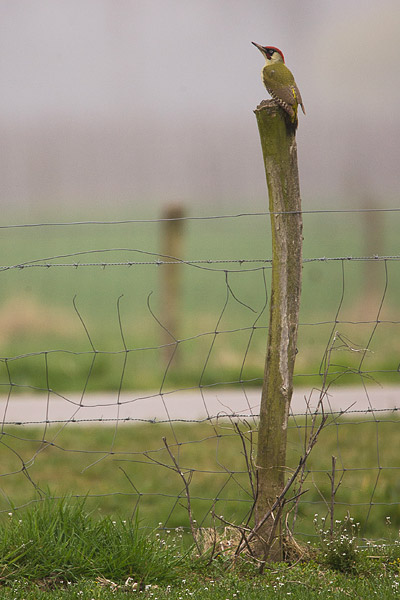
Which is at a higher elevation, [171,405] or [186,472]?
[171,405]

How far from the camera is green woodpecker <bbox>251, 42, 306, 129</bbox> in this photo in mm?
3643

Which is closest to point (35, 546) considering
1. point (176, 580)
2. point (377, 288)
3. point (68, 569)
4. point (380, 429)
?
point (68, 569)

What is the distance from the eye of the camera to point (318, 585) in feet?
11.1

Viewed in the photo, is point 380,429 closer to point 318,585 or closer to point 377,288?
point 318,585

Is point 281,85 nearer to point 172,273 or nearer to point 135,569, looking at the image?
point 135,569

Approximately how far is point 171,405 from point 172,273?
93.6 inches

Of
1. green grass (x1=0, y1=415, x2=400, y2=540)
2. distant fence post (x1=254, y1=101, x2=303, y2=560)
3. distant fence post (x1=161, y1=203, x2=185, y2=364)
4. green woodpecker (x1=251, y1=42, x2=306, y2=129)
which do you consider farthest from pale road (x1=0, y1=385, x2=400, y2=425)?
green woodpecker (x1=251, y1=42, x2=306, y2=129)

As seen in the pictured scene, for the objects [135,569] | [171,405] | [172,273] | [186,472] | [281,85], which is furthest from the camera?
[172,273]

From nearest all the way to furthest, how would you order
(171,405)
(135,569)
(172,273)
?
(135,569) → (171,405) → (172,273)

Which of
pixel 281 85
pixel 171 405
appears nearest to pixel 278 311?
pixel 281 85

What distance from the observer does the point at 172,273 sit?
9914 millimetres

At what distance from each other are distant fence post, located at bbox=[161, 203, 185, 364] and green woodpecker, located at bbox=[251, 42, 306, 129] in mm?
5969

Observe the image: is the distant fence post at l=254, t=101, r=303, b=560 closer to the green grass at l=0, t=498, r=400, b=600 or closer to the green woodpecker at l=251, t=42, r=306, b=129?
the green woodpecker at l=251, t=42, r=306, b=129

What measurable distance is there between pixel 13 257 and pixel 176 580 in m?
→ 21.6
